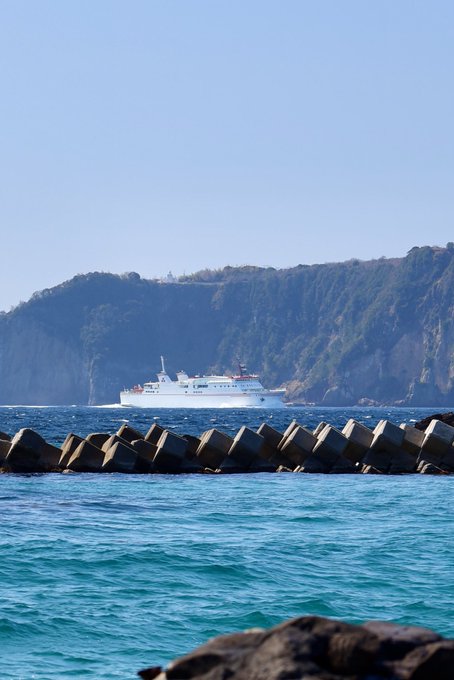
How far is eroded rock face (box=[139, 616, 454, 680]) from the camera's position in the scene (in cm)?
510

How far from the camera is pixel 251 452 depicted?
3231 cm

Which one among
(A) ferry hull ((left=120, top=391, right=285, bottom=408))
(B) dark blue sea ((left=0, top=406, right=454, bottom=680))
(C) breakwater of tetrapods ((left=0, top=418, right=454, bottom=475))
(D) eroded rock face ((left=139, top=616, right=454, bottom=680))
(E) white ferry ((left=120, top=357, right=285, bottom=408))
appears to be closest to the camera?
(D) eroded rock face ((left=139, top=616, right=454, bottom=680))

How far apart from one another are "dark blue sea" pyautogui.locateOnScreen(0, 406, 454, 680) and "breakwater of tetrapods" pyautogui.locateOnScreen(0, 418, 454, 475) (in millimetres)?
3571

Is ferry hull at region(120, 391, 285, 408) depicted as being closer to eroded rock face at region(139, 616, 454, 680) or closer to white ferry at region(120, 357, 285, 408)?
white ferry at region(120, 357, 285, 408)

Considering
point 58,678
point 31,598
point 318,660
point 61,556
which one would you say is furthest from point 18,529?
point 318,660

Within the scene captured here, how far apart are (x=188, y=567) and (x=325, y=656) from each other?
37.1ft

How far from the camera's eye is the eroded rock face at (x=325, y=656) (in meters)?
5.10

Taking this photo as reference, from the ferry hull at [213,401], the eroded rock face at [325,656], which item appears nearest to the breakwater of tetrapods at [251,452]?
the eroded rock face at [325,656]

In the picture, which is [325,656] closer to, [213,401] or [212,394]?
[212,394]

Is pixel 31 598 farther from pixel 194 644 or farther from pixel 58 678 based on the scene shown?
pixel 58 678

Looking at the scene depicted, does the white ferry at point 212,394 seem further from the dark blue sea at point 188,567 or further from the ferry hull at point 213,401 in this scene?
the dark blue sea at point 188,567

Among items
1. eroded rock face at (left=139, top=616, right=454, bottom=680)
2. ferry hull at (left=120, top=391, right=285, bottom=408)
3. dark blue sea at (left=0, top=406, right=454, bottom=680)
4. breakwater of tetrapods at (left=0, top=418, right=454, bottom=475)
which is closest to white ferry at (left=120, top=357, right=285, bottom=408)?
ferry hull at (left=120, top=391, right=285, bottom=408)

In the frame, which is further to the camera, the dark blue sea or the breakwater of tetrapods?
the breakwater of tetrapods

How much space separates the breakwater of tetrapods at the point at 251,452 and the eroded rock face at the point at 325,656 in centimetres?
2579
